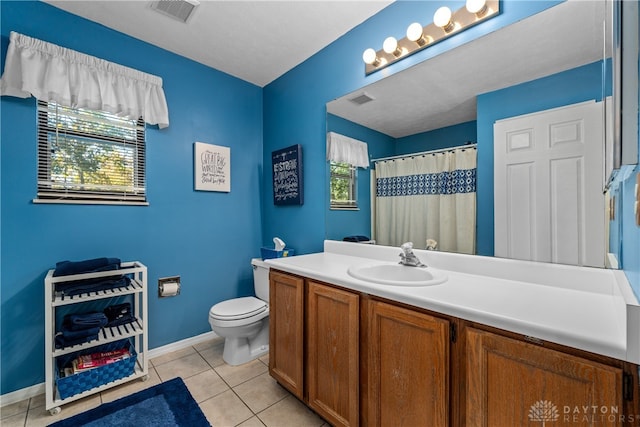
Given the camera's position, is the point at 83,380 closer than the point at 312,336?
No

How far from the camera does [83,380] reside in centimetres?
165

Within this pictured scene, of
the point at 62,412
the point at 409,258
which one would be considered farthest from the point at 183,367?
the point at 409,258

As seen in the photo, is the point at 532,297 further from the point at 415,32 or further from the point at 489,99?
the point at 415,32

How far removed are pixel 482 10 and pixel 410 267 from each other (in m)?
1.37

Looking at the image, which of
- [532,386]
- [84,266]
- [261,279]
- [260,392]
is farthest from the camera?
[261,279]

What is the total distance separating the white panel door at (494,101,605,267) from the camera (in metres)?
1.06

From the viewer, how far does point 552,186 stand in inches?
45.0

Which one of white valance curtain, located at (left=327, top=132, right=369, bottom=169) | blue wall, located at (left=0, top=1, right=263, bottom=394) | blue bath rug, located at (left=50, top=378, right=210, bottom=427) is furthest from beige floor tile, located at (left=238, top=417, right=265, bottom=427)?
white valance curtain, located at (left=327, top=132, right=369, bottom=169)

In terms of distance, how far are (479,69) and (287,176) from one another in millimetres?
1663

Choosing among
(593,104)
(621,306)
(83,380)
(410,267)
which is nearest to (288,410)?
(410,267)

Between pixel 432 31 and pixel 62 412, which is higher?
pixel 432 31

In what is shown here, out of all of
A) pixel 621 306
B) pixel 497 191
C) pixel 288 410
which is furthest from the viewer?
pixel 288 410

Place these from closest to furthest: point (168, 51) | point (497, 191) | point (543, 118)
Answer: point (543, 118) < point (497, 191) < point (168, 51)

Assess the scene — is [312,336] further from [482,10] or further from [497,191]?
[482,10]
